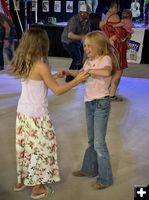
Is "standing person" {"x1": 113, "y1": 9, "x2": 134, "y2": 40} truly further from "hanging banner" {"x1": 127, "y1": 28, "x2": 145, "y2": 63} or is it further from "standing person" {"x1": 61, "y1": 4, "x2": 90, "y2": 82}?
"hanging banner" {"x1": 127, "y1": 28, "x2": 145, "y2": 63}

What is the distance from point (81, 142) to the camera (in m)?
4.52

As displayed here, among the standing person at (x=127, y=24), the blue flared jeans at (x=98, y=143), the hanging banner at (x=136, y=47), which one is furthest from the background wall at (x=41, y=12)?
the blue flared jeans at (x=98, y=143)

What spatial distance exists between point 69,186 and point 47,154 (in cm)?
44

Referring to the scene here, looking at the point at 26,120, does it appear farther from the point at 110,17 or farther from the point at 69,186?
the point at 110,17

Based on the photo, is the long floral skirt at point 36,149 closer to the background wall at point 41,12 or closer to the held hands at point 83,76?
the held hands at point 83,76

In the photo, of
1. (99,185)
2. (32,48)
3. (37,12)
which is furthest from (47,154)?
(37,12)

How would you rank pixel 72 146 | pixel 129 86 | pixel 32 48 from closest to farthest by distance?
pixel 32 48 → pixel 72 146 → pixel 129 86

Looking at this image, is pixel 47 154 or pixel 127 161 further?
pixel 127 161

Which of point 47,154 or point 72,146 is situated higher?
point 47,154

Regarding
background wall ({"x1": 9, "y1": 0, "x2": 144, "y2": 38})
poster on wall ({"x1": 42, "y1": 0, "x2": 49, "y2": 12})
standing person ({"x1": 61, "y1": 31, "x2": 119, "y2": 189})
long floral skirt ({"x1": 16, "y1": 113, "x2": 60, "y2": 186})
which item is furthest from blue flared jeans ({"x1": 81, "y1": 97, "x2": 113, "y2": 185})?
poster on wall ({"x1": 42, "y1": 0, "x2": 49, "y2": 12})

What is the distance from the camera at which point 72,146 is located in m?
4.39

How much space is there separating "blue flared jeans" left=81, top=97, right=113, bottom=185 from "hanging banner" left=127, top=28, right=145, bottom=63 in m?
6.74

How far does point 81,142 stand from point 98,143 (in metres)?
1.27

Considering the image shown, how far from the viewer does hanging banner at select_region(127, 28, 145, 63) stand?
9961mm
